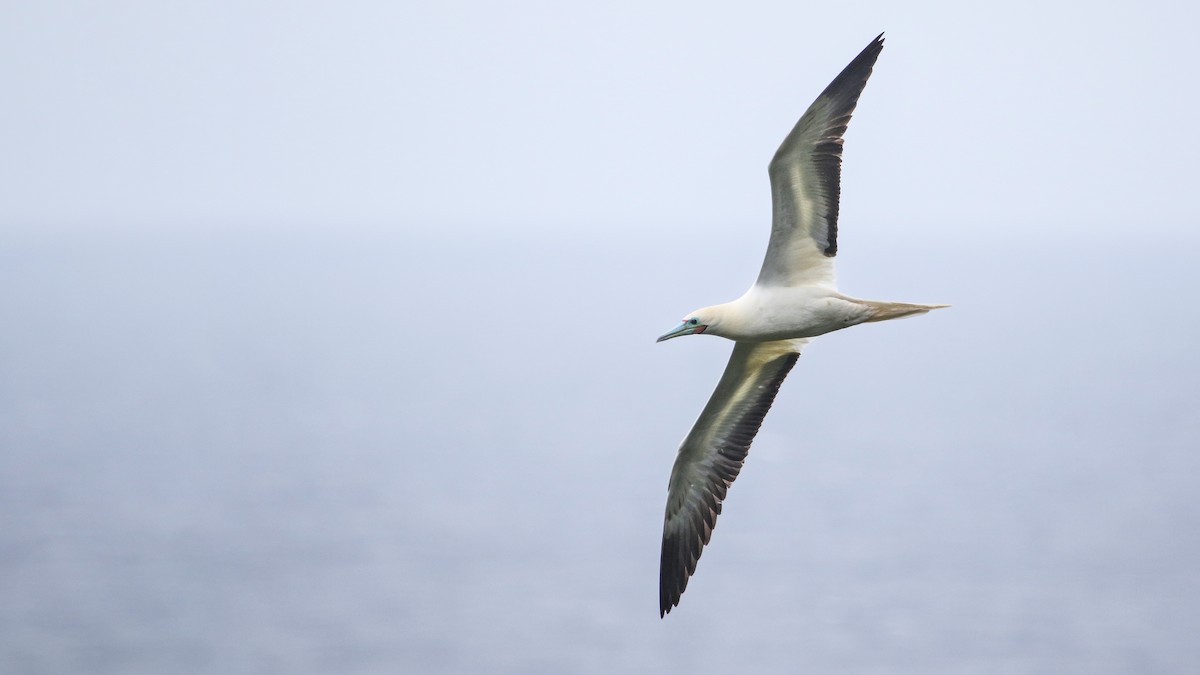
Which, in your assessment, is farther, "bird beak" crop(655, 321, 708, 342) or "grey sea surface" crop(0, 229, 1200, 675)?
"grey sea surface" crop(0, 229, 1200, 675)

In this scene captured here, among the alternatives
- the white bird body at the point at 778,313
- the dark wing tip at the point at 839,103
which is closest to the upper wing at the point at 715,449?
the white bird body at the point at 778,313

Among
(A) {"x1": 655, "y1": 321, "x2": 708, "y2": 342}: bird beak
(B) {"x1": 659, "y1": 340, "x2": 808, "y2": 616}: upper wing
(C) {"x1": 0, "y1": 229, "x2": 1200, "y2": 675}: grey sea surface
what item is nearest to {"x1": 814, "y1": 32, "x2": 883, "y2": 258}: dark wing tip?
(A) {"x1": 655, "y1": 321, "x2": 708, "y2": 342}: bird beak

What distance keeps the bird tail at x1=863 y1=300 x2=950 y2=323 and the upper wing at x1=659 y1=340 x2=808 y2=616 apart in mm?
1842

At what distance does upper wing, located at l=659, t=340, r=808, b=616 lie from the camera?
57.4 ft

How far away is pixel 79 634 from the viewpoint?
111000mm

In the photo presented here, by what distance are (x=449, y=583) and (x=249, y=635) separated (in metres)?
22.2

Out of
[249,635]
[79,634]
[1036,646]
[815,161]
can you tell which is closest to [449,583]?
[249,635]

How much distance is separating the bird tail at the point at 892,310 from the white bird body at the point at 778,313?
1cm

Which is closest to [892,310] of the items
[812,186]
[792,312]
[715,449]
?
[792,312]

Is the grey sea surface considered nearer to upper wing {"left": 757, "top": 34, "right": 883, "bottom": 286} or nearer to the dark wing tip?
upper wing {"left": 757, "top": 34, "right": 883, "bottom": 286}

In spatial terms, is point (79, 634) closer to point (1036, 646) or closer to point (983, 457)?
point (1036, 646)

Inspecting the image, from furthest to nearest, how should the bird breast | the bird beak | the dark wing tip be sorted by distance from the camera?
1. the bird breast
2. the bird beak
3. the dark wing tip

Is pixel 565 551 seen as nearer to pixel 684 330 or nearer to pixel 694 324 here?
pixel 694 324

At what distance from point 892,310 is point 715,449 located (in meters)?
3.60
